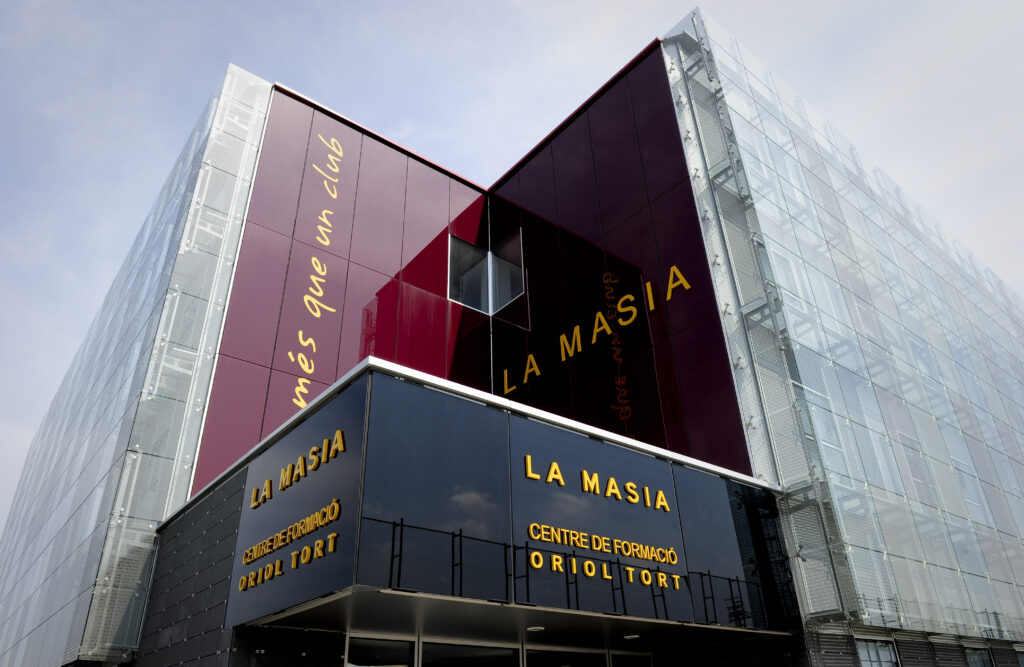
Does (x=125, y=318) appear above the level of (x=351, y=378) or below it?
above

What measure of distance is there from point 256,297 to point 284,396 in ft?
8.48

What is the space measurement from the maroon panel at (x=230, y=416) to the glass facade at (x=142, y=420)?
0.24m

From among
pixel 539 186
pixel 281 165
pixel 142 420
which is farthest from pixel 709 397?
pixel 281 165

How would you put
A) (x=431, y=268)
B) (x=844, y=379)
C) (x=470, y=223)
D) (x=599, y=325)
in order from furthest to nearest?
(x=470, y=223) < (x=431, y=268) < (x=599, y=325) < (x=844, y=379)

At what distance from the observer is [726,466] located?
13.9m

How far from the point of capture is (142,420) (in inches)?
574

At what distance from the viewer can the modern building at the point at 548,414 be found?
30.7 feet

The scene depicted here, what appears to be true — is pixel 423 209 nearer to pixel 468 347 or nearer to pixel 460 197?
pixel 460 197

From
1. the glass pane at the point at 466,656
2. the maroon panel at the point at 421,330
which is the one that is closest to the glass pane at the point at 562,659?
the glass pane at the point at 466,656

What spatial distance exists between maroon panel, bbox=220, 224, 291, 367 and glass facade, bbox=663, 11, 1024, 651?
10538 mm

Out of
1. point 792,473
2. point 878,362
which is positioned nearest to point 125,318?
point 792,473

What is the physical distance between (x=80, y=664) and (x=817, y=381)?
15253 mm

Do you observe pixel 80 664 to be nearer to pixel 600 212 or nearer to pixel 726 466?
pixel 726 466

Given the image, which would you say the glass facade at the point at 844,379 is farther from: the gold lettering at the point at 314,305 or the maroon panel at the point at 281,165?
Result: the maroon panel at the point at 281,165
